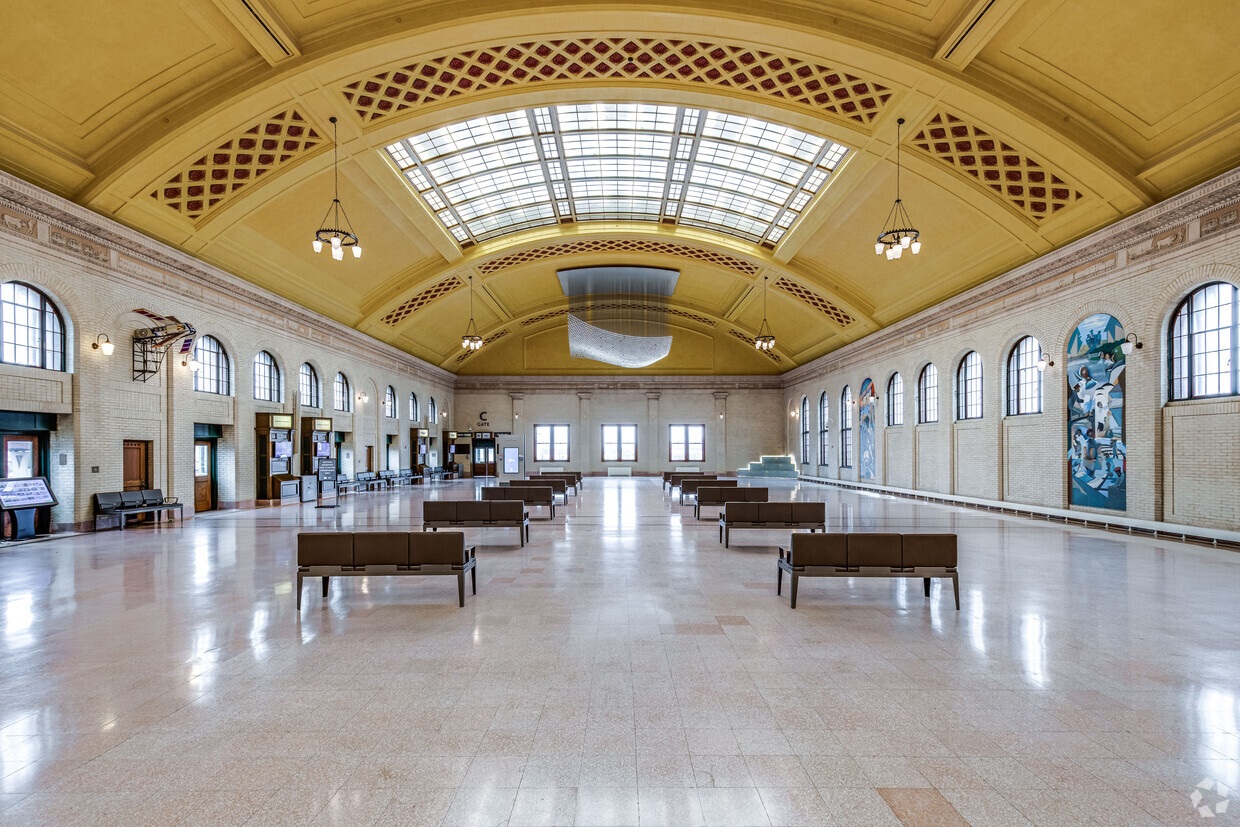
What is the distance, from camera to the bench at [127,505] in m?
11.9

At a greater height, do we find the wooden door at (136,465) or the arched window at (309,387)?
the arched window at (309,387)

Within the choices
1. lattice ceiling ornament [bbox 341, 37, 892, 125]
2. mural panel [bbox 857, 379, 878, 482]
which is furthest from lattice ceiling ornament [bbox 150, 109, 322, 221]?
mural panel [bbox 857, 379, 878, 482]

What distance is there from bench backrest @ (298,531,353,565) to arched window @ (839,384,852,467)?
24.3 m

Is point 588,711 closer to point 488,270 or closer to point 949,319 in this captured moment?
point 949,319

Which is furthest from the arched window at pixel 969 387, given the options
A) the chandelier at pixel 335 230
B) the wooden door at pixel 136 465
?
the wooden door at pixel 136 465

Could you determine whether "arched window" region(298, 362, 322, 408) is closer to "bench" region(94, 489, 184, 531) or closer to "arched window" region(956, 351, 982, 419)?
"bench" region(94, 489, 184, 531)

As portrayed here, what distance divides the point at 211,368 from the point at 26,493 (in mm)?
5594

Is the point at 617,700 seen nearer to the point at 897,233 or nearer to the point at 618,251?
the point at 897,233

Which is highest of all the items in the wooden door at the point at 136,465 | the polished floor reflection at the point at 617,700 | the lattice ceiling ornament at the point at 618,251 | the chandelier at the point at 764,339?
the lattice ceiling ornament at the point at 618,251

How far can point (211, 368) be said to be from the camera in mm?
15672

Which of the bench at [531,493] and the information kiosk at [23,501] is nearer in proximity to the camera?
the information kiosk at [23,501]

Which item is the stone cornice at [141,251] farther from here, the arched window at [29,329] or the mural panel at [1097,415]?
the mural panel at [1097,415]

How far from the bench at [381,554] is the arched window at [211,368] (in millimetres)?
11155

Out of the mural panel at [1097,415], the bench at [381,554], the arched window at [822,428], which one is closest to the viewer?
the bench at [381,554]
